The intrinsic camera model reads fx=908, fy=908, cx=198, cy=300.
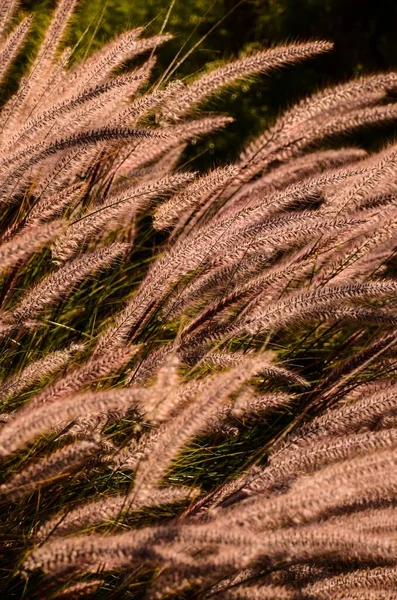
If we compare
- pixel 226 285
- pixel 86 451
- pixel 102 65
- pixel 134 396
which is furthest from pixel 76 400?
pixel 102 65

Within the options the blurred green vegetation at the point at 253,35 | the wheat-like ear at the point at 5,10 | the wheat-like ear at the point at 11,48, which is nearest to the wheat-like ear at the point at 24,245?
the wheat-like ear at the point at 11,48

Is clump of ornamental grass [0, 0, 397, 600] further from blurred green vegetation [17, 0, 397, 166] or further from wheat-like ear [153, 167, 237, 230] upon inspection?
blurred green vegetation [17, 0, 397, 166]

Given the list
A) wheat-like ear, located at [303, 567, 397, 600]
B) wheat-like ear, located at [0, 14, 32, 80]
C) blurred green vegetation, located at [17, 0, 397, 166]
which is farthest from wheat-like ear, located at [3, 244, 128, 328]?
blurred green vegetation, located at [17, 0, 397, 166]

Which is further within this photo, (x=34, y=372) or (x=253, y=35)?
(x=253, y=35)

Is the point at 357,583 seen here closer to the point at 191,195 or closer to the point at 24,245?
the point at 24,245

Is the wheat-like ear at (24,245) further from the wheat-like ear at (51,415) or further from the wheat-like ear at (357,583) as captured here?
the wheat-like ear at (357,583)

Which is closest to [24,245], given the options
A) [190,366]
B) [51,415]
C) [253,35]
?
[51,415]

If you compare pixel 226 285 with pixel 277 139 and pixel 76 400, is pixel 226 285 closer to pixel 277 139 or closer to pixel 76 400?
pixel 277 139
